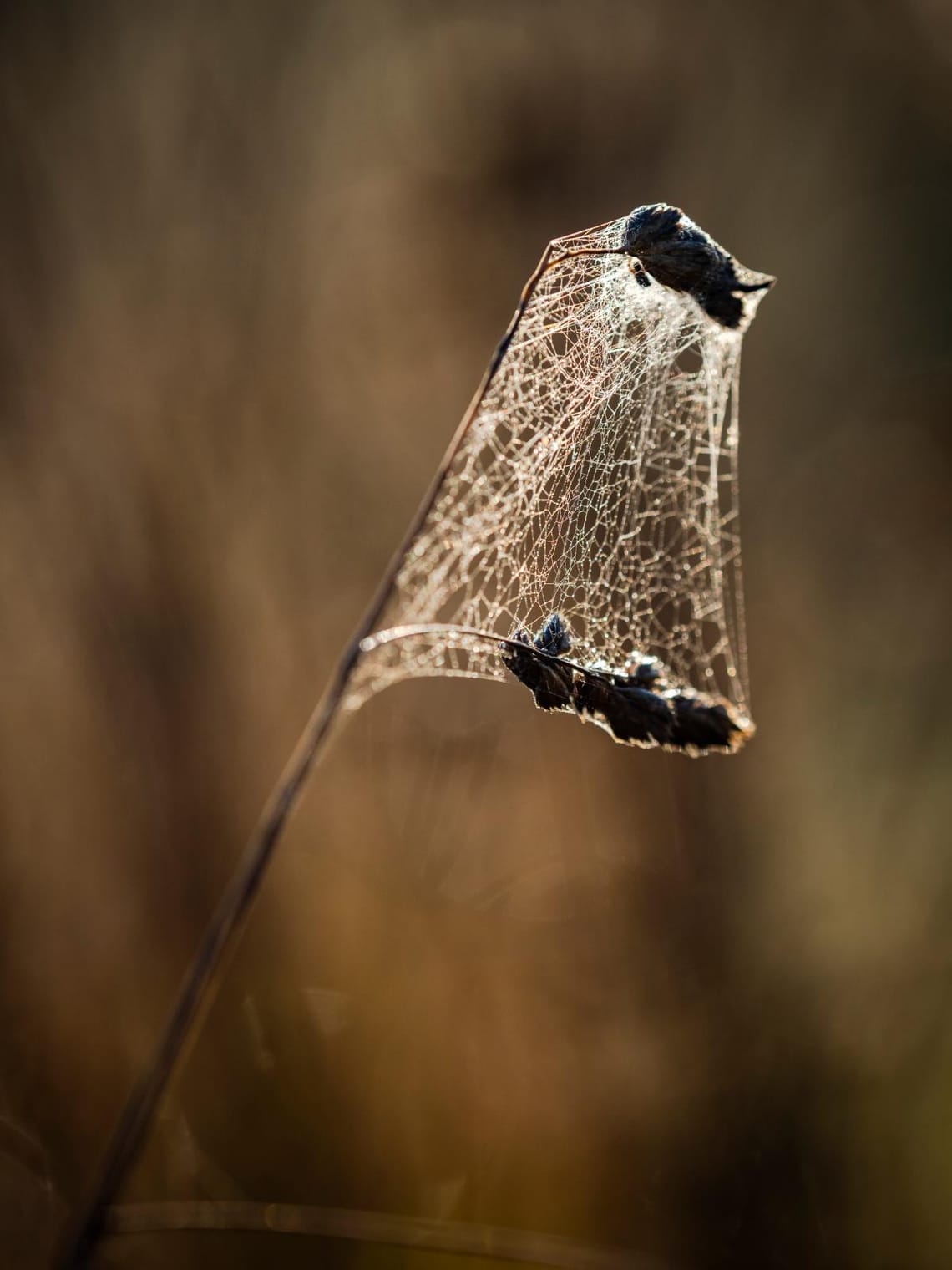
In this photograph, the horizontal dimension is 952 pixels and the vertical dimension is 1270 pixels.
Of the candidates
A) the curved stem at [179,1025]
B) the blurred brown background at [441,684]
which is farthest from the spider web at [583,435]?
the blurred brown background at [441,684]

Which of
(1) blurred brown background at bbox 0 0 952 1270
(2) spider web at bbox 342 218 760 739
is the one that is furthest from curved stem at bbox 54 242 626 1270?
(1) blurred brown background at bbox 0 0 952 1270

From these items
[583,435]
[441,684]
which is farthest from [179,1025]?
[441,684]

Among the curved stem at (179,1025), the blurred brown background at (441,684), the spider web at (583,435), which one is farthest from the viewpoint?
the blurred brown background at (441,684)

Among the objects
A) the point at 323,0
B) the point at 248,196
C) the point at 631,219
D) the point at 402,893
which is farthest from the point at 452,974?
the point at 323,0

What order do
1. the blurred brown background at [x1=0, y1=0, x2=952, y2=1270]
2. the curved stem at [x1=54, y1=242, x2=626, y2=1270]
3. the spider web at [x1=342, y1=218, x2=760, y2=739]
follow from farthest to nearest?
the blurred brown background at [x1=0, y1=0, x2=952, y2=1270] → the spider web at [x1=342, y1=218, x2=760, y2=739] → the curved stem at [x1=54, y1=242, x2=626, y2=1270]

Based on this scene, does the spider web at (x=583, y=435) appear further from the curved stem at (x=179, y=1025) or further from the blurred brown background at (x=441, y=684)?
the blurred brown background at (x=441, y=684)

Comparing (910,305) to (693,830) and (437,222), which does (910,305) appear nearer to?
(437,222)

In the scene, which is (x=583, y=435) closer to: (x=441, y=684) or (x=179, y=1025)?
(x=179, y=1025)

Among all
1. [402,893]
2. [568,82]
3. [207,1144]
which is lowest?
[207,1144]

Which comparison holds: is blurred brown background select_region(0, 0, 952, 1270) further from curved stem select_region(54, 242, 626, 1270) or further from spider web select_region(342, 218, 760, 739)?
curved stem select_region(54, 242, 626, 1270)
